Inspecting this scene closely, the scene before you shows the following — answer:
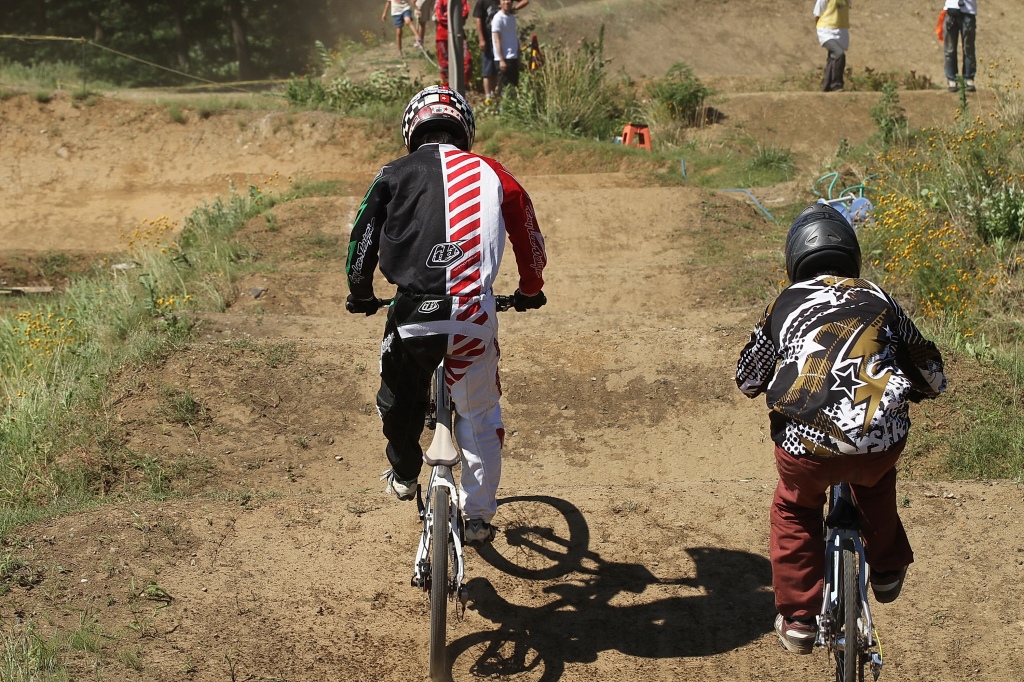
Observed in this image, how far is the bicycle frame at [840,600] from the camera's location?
3.47 m

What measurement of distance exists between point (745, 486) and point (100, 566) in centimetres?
331

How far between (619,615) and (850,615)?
51.9 inches

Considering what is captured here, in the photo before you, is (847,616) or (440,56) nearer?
(847,616)

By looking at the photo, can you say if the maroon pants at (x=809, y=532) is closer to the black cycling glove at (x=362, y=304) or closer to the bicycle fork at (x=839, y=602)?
the bicycle fork at (x=839, y=602)

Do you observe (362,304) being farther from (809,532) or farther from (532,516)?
(809,532)

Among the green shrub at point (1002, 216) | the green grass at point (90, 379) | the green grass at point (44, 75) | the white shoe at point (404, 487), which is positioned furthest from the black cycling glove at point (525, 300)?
the green grass at point (44, 75)

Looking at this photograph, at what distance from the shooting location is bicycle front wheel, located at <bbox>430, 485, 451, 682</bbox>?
3777 millimetres

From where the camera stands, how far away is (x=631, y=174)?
46.7 feet

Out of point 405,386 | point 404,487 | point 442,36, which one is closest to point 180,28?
point 442,36

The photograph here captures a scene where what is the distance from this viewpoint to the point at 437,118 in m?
4.30

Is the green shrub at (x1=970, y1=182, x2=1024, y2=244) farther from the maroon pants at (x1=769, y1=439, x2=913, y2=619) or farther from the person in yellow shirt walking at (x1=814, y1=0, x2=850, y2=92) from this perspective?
the person in yellow shirt walking at (x1=814, y1=0, x2=850, y2=92)

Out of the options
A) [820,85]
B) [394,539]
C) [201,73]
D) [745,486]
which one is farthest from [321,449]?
[201,73]

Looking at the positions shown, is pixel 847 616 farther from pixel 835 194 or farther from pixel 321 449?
pixel 835 194

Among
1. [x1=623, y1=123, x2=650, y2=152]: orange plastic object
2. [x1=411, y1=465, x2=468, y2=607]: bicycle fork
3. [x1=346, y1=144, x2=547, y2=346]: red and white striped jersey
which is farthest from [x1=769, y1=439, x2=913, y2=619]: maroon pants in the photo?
[x1=623, y1=123, x2=650, y2=152]: orange plastic object
